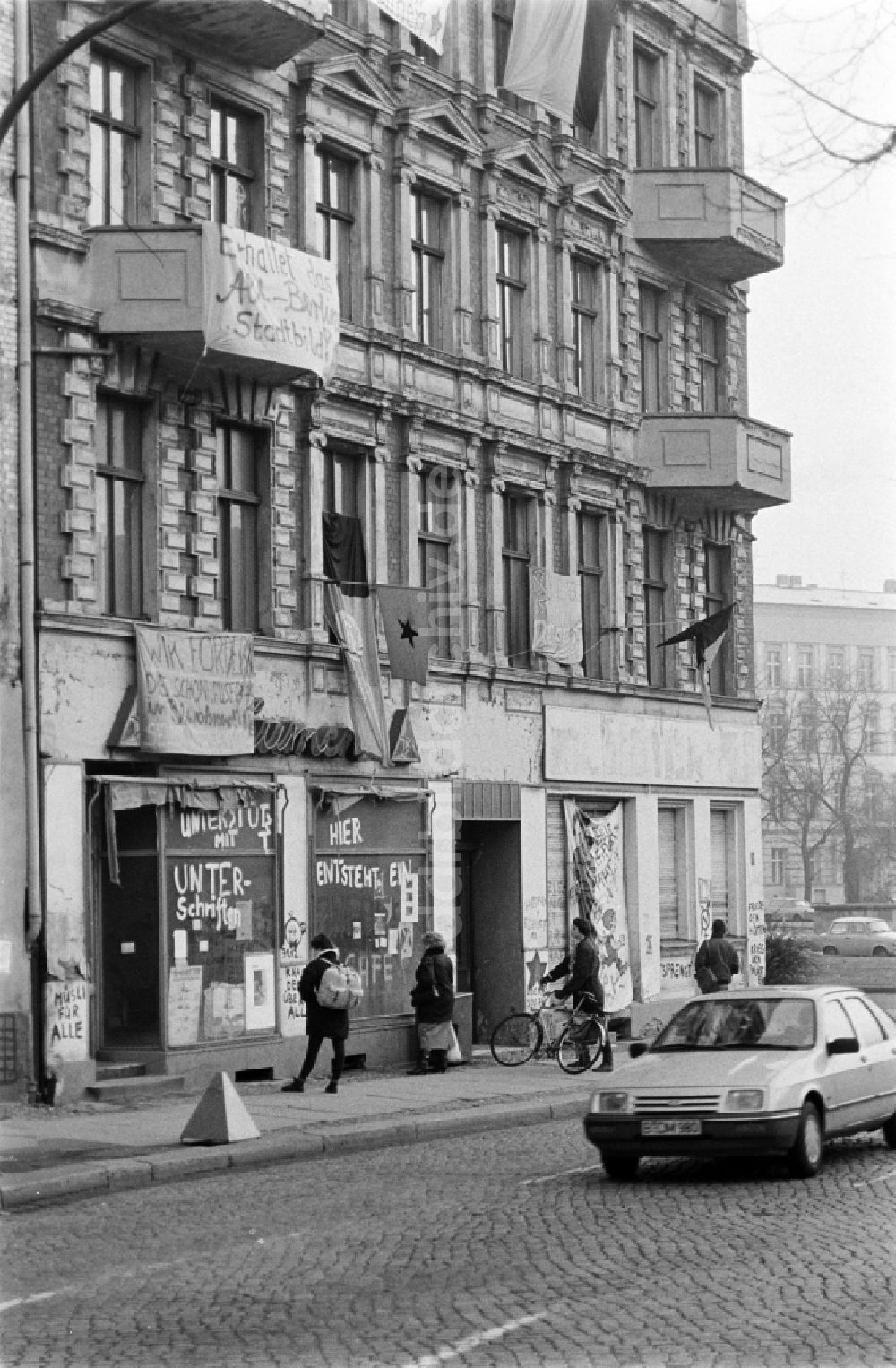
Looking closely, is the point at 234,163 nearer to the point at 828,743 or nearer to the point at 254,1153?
the point at 254,1153

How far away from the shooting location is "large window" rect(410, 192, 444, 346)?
29344 mm

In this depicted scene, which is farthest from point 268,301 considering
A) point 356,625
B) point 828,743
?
point 828,743

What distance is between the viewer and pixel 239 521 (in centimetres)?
2588

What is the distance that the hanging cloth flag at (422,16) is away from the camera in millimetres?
26984

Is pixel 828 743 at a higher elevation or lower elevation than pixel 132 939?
higher

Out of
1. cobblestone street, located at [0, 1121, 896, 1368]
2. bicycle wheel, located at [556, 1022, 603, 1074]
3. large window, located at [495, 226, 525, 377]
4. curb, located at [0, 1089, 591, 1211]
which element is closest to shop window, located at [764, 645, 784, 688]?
large window, located at [495, 226, 525, 377]

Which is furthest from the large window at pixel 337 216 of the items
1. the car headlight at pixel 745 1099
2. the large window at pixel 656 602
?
the car headlight at pixel 745 1099

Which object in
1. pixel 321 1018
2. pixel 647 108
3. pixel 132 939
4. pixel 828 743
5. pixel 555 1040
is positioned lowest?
pixel 555 1040

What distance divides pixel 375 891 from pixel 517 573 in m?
5.90

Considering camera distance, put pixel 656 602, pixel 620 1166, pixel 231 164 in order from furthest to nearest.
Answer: pixel 656 602 → pixel 231 164 → pixel 620 1166

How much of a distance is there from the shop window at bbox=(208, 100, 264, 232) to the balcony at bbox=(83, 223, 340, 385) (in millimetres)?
1398

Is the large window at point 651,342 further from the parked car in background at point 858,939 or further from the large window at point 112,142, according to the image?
the parked car in background at point 858,939

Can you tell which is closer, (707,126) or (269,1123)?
(269,1123)

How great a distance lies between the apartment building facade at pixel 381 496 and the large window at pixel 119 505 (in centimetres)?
4
